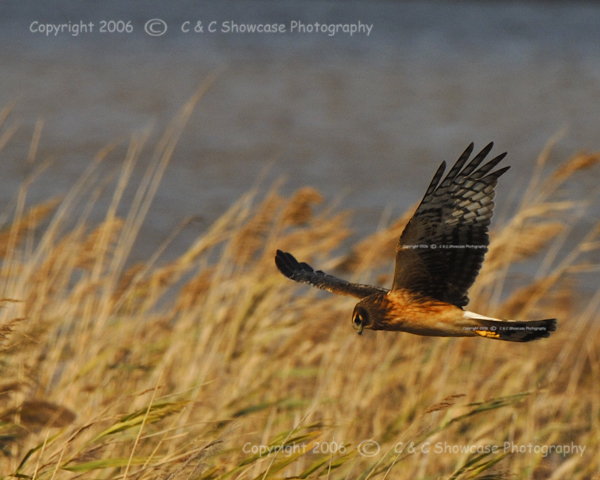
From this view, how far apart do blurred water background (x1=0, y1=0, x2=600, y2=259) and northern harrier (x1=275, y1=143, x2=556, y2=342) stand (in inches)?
198

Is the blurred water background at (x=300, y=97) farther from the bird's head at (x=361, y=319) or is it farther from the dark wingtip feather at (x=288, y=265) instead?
the bird's head at (x=361, y=319)

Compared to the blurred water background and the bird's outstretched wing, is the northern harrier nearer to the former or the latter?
the bird's outstretched wing

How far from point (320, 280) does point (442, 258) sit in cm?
55

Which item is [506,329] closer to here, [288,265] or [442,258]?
[442,258]

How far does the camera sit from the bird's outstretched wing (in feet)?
6.62

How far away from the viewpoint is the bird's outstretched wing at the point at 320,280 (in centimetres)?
202

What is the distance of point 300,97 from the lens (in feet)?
66.6

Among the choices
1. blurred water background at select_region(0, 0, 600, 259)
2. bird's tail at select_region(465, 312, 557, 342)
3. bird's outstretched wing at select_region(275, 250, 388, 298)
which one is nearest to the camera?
bird's tail at select_region(465, 312, 557, 342)

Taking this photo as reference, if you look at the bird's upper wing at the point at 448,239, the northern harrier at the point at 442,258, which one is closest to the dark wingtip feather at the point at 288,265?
the northern harrier at the point at 442,258

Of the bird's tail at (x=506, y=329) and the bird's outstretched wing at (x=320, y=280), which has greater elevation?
A: the bird's outstretched wing at (x=320, y=280)

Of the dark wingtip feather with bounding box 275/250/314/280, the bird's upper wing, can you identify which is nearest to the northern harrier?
the bird's upper wing

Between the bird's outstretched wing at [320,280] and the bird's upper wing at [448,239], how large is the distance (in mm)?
93

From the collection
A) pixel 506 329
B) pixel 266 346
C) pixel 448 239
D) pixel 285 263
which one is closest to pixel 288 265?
pixel 285 263

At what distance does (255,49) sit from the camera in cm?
2533
